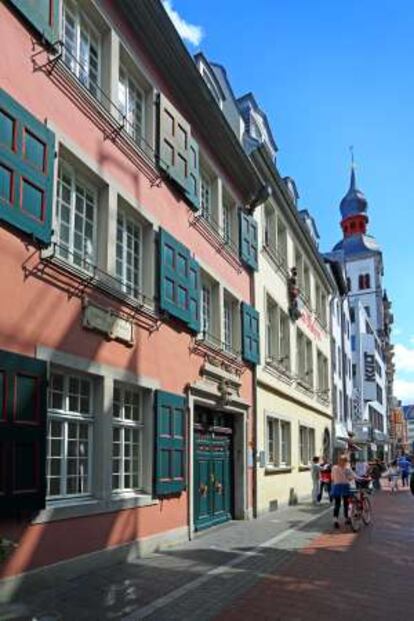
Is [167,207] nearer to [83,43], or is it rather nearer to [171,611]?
[83,43]

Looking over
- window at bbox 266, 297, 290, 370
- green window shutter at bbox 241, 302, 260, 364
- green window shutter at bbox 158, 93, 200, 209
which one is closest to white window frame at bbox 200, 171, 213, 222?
green window shutter at bbox 158, 93, 200, 209

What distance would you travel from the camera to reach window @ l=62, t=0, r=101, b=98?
10.7m

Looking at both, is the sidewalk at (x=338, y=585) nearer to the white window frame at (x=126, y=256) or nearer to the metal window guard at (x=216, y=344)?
the metal window guard at (x=216, y=344)

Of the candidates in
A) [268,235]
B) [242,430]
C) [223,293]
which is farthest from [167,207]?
[268,235]

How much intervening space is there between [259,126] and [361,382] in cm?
4290

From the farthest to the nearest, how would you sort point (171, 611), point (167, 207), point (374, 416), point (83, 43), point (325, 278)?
point (374, 416) < point (325, 278) < point (167, 207) < point (83, 43) < point (171, 611)

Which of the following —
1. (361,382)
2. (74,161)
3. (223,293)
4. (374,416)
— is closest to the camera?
(74,161)

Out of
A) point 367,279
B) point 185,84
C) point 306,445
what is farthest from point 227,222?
point 367,279

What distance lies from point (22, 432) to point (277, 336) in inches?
607

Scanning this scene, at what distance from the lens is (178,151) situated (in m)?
14.1

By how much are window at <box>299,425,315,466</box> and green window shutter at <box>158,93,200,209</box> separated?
1398cm

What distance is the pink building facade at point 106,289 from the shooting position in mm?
8578

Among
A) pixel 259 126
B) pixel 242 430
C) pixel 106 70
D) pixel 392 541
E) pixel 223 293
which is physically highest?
pixel 259 126

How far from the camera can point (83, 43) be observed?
1129cm
